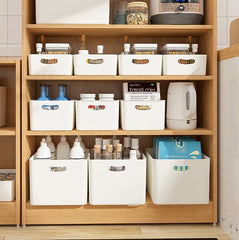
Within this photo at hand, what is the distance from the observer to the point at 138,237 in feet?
5.78

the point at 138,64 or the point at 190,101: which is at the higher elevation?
the point at 138,64

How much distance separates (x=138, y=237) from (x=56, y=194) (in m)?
0.47

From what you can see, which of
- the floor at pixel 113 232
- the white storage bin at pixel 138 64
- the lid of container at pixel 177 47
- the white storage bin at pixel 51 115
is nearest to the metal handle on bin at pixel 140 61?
the white storage bin at pixel 138 64

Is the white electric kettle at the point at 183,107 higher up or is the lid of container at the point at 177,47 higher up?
the lid of container at the point at 177,47

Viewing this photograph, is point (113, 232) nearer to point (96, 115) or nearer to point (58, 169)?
point (58, 169)

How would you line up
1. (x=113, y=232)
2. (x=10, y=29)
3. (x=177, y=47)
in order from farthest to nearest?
(x=10, y=29), (x=177, y=47), (x=113, y=232)

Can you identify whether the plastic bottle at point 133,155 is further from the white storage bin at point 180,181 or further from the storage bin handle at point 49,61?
the storage bin handle at point 49,61

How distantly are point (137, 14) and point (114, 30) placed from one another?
150 millimetres

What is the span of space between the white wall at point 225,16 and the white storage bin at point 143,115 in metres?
0.75

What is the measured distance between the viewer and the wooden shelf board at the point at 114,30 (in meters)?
1.87

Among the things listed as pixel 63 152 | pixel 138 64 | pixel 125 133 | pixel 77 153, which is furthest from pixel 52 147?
pixel 138 64

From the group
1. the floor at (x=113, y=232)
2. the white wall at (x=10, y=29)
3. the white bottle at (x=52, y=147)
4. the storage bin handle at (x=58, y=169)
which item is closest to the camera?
the floor at (x=113, y=232)

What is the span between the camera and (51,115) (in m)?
1.87

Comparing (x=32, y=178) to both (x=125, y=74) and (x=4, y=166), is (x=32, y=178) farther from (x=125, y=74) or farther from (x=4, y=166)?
(x=125, y=74)
